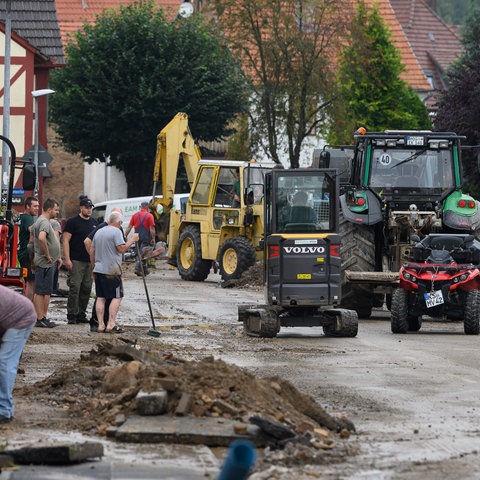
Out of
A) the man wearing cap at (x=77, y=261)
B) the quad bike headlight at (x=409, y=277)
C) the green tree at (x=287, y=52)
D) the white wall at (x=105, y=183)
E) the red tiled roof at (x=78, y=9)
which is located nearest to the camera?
the quad bike headlight at (x=409, y=277)

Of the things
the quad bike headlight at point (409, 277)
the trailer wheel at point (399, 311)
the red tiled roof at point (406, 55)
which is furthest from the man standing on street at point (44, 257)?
the red tiled roof at point (406, 55)

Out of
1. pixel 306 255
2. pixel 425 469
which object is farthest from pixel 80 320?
pixel 425 469

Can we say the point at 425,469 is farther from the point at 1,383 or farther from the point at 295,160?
the point at 295,160

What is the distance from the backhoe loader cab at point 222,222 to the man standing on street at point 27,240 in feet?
34.8

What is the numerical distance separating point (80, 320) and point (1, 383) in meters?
10.5

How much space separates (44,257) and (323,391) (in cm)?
790

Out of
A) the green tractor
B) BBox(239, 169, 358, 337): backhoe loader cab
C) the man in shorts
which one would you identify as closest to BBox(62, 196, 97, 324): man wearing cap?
the man in shorts

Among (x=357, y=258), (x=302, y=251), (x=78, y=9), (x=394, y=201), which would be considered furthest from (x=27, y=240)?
(x=78, y=9)

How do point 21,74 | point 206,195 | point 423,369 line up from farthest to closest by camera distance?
point 21,74 < point 206,195 < point 423,369

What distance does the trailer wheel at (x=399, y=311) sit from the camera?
1998 centimetres

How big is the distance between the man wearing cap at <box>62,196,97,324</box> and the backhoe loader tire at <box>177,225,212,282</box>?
40.8ft

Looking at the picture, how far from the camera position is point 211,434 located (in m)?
9.84

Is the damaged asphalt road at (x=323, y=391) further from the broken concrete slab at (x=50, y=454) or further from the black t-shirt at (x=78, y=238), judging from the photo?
the black t-shirt at (x=78, y=238)

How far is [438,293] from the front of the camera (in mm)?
20125
